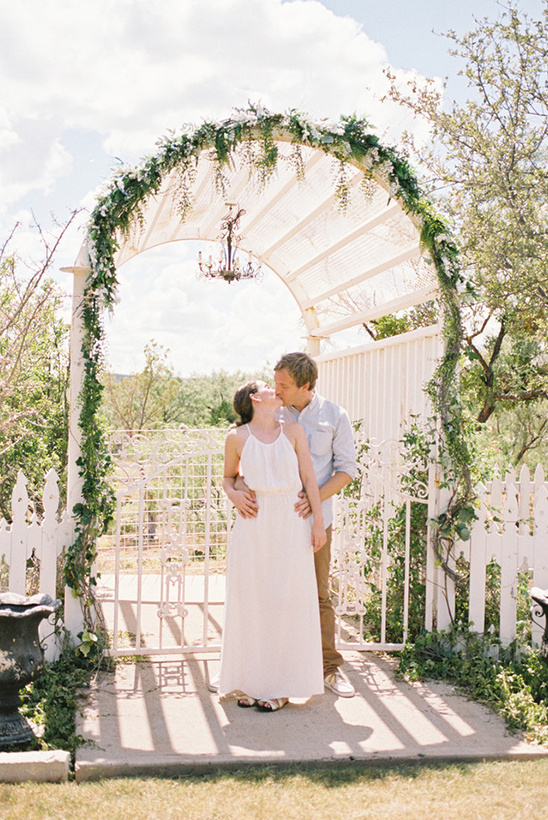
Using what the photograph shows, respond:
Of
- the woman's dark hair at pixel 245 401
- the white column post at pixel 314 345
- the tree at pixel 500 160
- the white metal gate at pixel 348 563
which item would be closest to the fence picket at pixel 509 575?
the white metal gate at pixel 348 563

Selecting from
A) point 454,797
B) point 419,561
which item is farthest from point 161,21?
point 454,797

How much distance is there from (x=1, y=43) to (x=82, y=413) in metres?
3.47

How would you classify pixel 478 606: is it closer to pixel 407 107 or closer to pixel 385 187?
pixel 385 187

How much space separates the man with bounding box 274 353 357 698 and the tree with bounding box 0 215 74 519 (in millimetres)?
2261

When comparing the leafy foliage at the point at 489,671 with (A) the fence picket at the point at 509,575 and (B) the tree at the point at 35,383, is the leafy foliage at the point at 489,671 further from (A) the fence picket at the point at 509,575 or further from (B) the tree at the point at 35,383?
(B) the tree at the point at 35,383

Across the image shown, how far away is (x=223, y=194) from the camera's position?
16.3 ft

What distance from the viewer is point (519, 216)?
768 cm

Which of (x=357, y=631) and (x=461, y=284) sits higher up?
(x=461, y=284)

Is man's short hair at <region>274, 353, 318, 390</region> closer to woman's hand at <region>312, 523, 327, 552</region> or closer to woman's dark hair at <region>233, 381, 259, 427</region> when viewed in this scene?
woman's dark hair at <region>233, 381, 259, 427</region>

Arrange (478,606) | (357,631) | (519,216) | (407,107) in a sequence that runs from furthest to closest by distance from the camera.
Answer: (407,107)
(519,216)
(357,631)
(478,606)

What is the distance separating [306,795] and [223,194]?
363cm

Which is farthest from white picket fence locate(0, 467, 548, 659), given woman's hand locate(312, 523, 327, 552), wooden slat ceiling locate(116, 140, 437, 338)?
wooden slat ceiling locate(116, 140, 437, 338)

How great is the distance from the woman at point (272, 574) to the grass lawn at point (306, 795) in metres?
0.74

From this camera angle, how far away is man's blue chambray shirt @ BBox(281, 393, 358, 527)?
4398 mm
